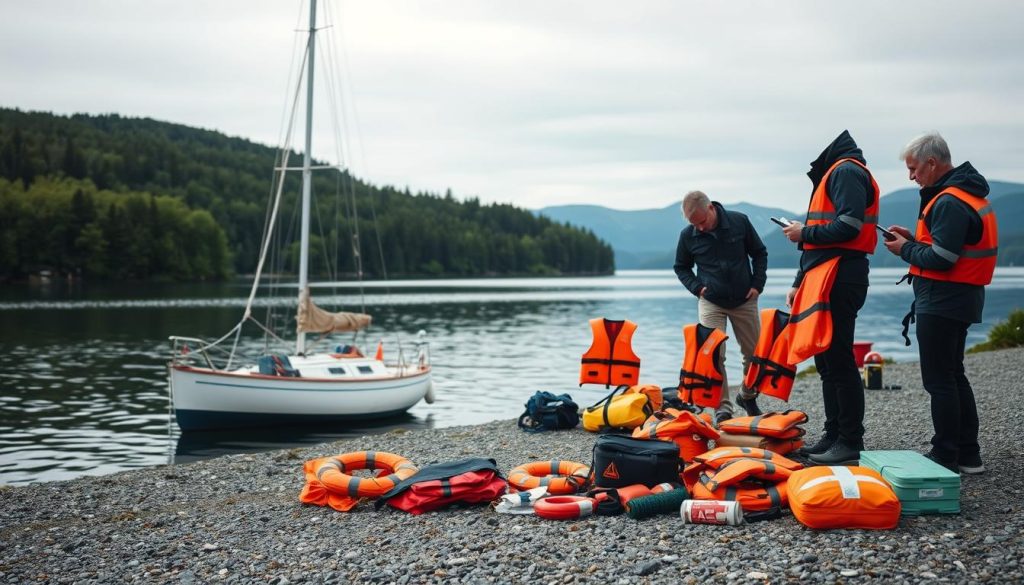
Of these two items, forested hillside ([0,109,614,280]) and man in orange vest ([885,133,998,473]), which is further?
forested hillside ([0,109,614,280])

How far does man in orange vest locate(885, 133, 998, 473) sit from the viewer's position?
636 cm

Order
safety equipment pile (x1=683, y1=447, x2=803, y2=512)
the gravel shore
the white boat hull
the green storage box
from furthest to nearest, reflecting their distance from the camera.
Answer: the white boat hull
safety equipment pile (x1=683, y1=447, x2=803, y2=512)
the green storage box
the gravel shore

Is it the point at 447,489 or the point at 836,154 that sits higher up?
the point at 836,154

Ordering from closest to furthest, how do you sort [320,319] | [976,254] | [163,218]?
1. [976,254]
2. [320,319]
3. [163,218]

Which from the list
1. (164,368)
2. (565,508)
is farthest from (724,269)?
(164,368)

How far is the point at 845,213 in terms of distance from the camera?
6809mm

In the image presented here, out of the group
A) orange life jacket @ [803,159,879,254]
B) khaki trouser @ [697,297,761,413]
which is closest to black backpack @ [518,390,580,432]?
khaki trouser @ [697,297,761,413]

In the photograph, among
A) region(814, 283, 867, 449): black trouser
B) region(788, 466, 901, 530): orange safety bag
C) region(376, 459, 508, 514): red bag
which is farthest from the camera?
region(376, 459, 508, 514): red bag

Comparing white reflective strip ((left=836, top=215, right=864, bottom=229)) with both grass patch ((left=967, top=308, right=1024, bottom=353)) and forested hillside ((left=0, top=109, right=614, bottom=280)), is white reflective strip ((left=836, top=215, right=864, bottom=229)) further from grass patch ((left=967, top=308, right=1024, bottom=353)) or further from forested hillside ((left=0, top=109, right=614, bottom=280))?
forested hillside ((left=0, top=109, right=614, bottom=280))

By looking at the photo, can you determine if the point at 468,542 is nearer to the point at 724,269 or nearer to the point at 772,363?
the point at 772,363

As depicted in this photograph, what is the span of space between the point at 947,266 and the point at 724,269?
119 inches

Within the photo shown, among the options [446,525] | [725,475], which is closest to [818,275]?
[725,475]

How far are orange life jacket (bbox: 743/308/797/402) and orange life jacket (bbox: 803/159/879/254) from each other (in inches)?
44.9

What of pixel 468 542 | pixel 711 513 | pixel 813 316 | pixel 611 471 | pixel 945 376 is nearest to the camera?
pixel 711 513
